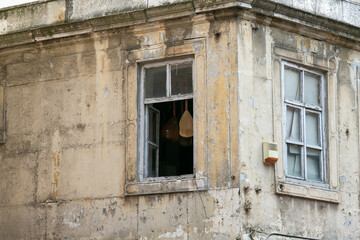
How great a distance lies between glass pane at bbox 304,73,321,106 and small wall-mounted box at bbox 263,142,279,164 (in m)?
1.41

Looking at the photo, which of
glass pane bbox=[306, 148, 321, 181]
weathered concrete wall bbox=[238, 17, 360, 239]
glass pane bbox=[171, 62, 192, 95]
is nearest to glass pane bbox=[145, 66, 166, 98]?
glass pane bbox=[171, 62, 192, 95]

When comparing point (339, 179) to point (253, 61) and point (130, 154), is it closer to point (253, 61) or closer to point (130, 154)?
point (253, 61)

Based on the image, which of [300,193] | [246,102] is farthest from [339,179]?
[246,102]

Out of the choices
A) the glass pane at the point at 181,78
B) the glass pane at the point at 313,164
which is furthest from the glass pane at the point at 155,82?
the glass pane at the point at 313,164

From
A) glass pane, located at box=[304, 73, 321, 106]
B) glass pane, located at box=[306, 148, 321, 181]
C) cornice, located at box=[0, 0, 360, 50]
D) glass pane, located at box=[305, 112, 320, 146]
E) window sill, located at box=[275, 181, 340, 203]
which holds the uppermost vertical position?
cornice, located at box=[0, 0, 360, 50]

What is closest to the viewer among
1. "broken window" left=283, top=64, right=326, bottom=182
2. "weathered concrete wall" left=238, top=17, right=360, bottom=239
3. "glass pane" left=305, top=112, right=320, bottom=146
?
"weathered concrete wall" left=238, top=17, right=360, bottom=239

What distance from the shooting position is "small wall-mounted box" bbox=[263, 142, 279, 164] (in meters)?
13.9

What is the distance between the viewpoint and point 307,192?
14.3 meters

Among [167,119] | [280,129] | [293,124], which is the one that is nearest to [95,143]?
[167,119]

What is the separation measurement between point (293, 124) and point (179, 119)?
1.88 metres

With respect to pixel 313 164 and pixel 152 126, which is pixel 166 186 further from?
pixel 313 164

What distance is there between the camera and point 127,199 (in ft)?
47.1

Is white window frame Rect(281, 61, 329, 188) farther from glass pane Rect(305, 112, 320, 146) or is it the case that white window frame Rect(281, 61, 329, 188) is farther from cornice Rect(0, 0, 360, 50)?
cornice Rect(0, 0, 360, 50)

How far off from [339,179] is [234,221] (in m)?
2.49
